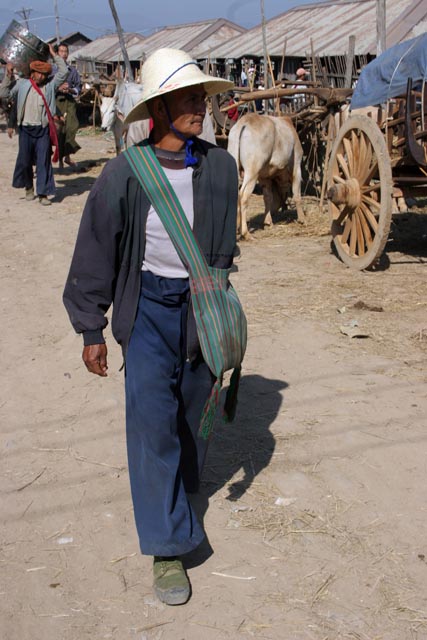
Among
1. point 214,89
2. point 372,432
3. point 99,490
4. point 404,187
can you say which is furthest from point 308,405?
point 404,187

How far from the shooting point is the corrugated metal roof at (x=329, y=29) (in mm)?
22375

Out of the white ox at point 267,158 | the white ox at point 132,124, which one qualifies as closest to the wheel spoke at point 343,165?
the white ox at point 132,124

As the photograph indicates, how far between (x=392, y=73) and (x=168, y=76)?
20.2 ft

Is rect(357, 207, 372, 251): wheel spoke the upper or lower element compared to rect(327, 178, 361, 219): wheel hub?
Answer: lower

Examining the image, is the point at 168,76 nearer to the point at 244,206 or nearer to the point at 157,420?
the point at 157,420

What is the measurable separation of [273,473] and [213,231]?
1471 mm

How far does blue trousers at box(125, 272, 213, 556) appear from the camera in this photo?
3.07 metres

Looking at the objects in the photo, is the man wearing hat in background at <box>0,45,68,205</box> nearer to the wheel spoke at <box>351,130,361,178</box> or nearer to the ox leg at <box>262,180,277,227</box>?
the ox leg at <box>262,180,277,227</box>

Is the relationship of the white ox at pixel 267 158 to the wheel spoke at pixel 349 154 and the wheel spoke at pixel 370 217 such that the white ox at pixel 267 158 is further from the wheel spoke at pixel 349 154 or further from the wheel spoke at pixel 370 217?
the wheel spoke at pixel 370 217

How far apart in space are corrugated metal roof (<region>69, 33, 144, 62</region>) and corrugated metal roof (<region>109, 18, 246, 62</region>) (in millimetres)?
3026

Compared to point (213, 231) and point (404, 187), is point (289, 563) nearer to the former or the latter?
point (213, 231)

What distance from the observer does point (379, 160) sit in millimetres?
7246

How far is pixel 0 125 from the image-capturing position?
29.4m

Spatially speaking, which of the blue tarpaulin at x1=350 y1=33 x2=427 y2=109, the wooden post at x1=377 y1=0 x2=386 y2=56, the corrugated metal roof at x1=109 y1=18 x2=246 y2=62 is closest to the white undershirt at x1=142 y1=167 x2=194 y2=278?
the blue tarpaulin at x1=350 y1=33 x2=427 y2=109
